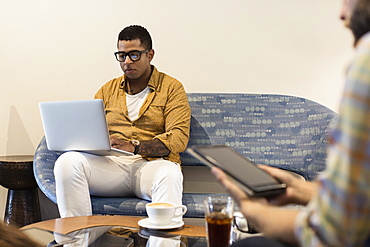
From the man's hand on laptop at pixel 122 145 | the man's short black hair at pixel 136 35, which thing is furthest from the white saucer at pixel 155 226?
the man's short black hair at pixel 136 35

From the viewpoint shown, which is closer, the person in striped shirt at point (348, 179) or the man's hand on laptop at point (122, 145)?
the person in striped shirt at point (348, 179)

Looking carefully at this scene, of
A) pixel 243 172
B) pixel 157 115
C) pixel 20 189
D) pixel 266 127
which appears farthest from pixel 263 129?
pixel 243 172

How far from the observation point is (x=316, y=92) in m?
3.02

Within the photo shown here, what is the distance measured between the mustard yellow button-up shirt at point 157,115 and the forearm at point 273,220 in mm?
1741

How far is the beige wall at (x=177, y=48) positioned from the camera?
3002mm

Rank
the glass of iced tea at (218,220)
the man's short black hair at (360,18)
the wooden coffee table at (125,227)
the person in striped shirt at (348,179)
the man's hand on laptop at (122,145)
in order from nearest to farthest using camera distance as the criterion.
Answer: the person in striped shirt at (348,179) < the man's short black hair at (360,18) < the glass of iced tea at (218,220) < the wooden coffee table at (125,227) < the man's hand on laptop at (122,145)

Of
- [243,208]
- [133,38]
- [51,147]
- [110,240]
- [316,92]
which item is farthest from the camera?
[316,92]

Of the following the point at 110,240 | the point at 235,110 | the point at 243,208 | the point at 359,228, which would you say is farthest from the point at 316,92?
the point at 359,228

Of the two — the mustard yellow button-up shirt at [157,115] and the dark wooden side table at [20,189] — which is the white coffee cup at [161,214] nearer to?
the mustard yellow button-up shirt at [157,115]

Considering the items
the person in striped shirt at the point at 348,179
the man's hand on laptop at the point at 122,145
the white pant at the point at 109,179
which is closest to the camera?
the person in striped shirt at the point at 348,179

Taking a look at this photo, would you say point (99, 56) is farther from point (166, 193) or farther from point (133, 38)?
point (166, 193)

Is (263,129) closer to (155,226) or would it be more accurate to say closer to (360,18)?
(155,226)

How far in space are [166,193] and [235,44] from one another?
1.21 metres

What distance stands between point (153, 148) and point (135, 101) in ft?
1.21
